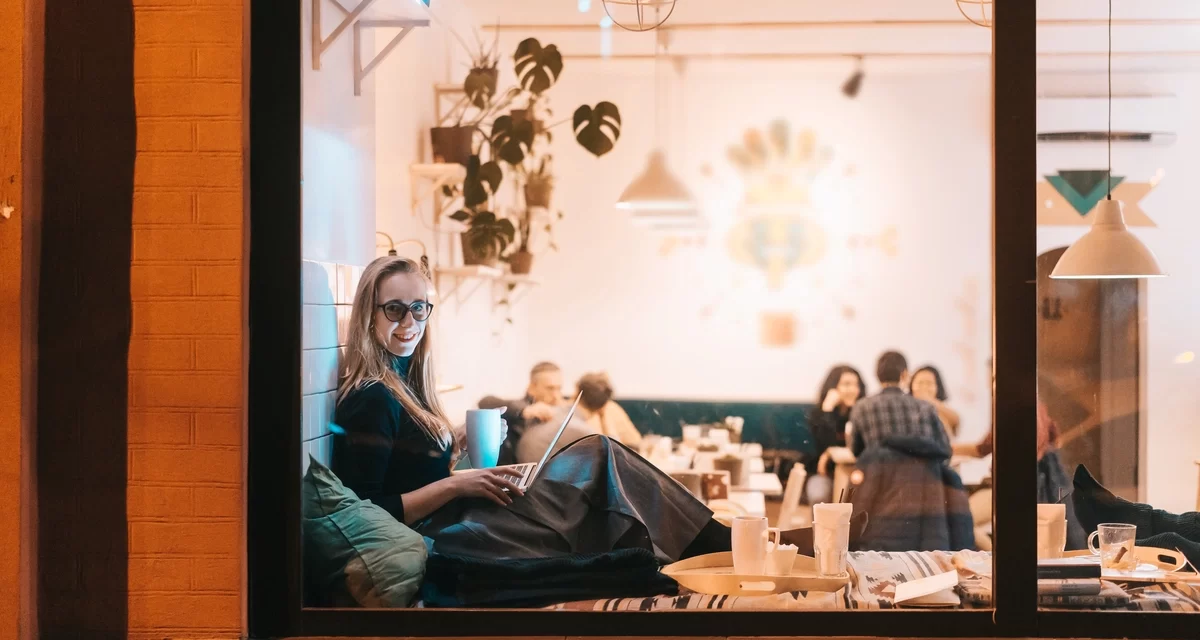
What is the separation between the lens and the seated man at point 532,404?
2447 millimetres

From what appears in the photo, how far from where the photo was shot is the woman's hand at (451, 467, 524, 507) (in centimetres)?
239

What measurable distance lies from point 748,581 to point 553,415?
0.60 m

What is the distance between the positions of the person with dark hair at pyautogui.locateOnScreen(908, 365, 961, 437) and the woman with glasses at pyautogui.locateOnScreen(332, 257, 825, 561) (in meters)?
0.59

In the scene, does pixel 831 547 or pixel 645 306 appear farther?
pixel 645 306

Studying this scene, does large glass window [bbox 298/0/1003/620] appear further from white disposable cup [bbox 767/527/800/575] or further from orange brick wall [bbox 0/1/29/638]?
orange brick wall [bbox 0/1/29/638]

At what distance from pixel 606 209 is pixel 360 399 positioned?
2.44 ft

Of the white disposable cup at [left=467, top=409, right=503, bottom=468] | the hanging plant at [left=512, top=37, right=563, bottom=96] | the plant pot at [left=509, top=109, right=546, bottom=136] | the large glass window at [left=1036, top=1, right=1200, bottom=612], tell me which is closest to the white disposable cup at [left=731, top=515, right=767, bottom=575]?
the white disposable cup at [left=467, top=409, right=503, bottom=468]

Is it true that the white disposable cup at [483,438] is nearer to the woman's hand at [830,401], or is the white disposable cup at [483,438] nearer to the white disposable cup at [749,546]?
the white disposable cup at [749,546]

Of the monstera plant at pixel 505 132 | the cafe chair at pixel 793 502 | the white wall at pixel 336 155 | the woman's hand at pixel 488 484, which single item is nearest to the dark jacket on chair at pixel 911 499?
the cafe chair at pixel 793 502

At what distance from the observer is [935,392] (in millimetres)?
2787

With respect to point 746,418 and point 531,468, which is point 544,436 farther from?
point 746,418

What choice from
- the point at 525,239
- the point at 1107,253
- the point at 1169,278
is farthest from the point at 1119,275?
the point at 525,239

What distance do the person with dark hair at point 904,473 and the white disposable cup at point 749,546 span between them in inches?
14.8

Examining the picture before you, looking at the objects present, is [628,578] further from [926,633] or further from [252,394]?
[252,394]
